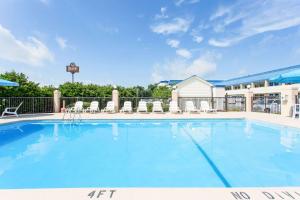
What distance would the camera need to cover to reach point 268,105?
18312 millimetres

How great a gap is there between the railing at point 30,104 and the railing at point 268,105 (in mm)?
14598

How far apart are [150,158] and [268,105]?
50.3ft

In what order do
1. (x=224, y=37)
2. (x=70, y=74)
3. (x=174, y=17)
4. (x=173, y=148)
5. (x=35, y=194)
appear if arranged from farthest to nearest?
1. (x=70, y=74)
2. (x=224, y=37)
3. (x=174, y=17)
4. (x=173, y=148)
5. (x=35, y=194)

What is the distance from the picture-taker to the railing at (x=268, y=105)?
16405 millimetres

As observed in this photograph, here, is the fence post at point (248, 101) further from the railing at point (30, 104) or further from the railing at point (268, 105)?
the railing at point (30, 104)

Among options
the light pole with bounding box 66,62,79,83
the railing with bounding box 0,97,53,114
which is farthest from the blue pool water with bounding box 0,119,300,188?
the light pole with bounding box 66,62,79,83

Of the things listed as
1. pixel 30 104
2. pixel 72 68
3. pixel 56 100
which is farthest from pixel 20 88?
pixel 72 68

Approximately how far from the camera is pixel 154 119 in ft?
43.0

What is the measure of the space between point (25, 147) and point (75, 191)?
194 inches

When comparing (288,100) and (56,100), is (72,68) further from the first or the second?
(288,100)

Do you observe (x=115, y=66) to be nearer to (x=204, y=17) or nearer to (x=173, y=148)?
(x=204, y=17)

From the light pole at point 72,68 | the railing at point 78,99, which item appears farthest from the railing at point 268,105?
the light pole at point 72,68

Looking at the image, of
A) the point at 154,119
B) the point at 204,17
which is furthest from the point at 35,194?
the point at 204,17

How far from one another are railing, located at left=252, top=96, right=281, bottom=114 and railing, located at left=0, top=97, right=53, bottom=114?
14598mm
